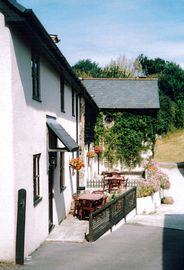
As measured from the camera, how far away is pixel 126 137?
30.4m

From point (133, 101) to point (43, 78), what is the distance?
19426 millimetres

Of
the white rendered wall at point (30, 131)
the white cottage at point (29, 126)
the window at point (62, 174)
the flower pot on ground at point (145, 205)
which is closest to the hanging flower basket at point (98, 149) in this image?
the flower pot on ground at point (145, 205)

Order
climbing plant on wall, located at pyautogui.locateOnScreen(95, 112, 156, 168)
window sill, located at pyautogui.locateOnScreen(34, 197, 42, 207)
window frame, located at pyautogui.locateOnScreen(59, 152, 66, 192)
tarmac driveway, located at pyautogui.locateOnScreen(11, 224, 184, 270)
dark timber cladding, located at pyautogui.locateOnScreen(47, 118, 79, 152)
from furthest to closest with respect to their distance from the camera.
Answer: climbing plant on wall, located at pyautogui.locateOnScreen(95, 112, 156, 168) → window frame, located at pyautogui.locateOnScreen(59, 152, 66, 192) → dark timber cladding, located at pyautogui.locateOnScreen(47, 118, 79, 152) → window sill, located at pyautogui.locateOnScreen(34, 197, 42, 207) → tarmac driveway, located at pyautogui.locateOnScreen(11, 224, 184, 270)

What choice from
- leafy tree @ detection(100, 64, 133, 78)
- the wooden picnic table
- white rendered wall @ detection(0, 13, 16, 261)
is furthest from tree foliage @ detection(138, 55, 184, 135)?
white rendered wall @ detection(0, 13, 16, 261)

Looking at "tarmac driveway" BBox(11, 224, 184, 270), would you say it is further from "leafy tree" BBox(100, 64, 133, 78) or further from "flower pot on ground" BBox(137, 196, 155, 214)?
"leafy tree" BBox(100, 64, 133, 78)

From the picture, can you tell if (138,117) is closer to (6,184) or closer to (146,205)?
(146,205)

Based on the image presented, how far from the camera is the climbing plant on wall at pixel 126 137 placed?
30.4m

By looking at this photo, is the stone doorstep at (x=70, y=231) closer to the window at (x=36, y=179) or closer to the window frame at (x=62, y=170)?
the window frame at (x=62, y=170)

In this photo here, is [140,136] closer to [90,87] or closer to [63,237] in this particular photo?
[90,87]

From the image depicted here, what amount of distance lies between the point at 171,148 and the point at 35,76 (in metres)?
42.6

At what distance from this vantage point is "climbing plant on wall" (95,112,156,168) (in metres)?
30.4

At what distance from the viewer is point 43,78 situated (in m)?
12.6

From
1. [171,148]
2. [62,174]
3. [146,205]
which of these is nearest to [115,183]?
[146,205]

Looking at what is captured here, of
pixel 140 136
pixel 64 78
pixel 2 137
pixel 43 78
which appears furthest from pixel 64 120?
pixel 140 136
